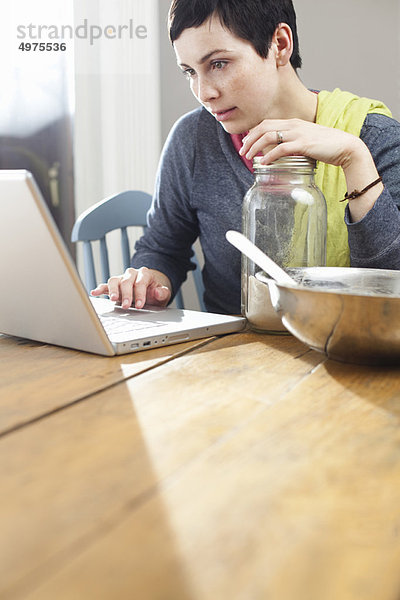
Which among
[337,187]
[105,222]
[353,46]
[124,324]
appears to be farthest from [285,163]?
[353,46]

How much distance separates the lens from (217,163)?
135cm

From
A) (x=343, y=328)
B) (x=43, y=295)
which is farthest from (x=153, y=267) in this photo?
(x=343, y=328)

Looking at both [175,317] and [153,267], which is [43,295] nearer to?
[175,317]

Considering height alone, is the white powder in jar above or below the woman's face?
below

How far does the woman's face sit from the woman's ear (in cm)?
1

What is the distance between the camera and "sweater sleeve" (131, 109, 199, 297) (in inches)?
53.9

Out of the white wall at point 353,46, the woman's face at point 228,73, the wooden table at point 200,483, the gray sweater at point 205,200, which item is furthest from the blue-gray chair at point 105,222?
the white wall at point 353,46

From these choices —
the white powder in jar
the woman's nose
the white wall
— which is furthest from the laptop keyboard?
the white wall

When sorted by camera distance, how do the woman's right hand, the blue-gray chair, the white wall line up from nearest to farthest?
the woman's right hand
the blue-gray chair
the white wall

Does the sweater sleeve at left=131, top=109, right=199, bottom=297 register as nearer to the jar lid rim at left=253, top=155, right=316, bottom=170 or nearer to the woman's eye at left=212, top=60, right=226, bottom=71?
the woman's eye at left=212, top=60, right=226, bottom=71

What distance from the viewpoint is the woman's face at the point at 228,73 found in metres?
1.12

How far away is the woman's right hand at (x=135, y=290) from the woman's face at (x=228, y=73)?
38 cm

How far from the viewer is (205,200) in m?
1.34

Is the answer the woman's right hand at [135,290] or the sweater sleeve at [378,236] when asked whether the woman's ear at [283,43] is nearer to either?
the sweater sleeve at [378,236]
